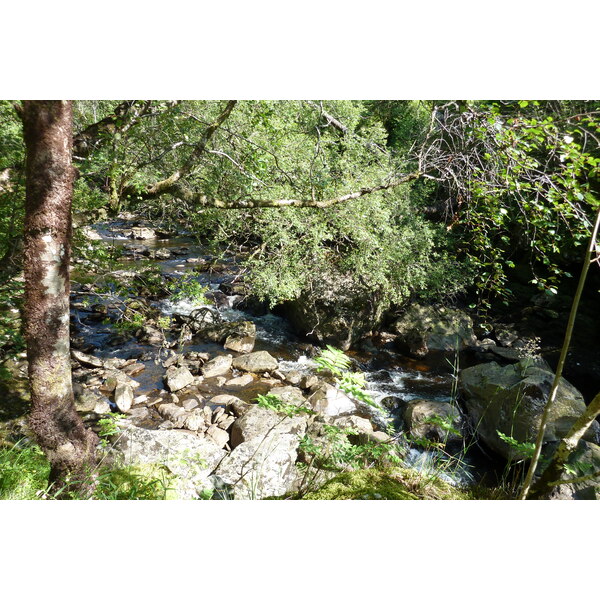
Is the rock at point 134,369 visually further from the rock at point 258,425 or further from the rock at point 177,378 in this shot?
the rock at point 258,425

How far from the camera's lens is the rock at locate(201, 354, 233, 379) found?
7285 mm

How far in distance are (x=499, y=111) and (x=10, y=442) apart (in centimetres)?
543

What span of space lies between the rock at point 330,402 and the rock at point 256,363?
1295 mm

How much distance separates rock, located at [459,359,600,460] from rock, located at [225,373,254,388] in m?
3.84

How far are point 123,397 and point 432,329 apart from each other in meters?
6.97

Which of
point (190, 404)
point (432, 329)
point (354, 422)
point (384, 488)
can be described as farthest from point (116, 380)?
point (432, 329)

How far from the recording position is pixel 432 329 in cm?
920

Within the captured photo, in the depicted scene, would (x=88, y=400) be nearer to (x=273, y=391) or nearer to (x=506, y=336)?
(x=273, y=391)

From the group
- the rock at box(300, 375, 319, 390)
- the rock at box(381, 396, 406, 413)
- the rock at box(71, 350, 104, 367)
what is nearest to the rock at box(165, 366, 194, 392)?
the rock at box(71, 350, 104, 367)

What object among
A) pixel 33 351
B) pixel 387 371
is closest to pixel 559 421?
pixel 387 371

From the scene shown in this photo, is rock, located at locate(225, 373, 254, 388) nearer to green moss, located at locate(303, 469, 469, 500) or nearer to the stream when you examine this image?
the stream

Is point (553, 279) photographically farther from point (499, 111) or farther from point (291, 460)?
point (291, 460)

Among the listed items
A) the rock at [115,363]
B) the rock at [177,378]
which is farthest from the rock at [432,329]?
the rock at [115,363]

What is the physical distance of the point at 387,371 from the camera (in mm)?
8211
